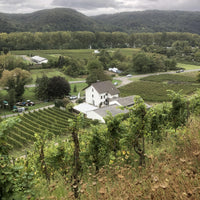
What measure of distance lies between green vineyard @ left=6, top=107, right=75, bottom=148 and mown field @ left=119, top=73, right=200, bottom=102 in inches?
852

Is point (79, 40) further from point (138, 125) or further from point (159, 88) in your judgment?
point (138, 125)

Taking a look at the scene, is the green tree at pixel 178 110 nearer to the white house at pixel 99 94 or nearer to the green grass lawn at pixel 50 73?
the white house at pixel 99 94

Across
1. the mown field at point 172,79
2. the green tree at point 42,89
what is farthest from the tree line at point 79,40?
the green tree at point 42,89

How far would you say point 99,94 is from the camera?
4122 cm

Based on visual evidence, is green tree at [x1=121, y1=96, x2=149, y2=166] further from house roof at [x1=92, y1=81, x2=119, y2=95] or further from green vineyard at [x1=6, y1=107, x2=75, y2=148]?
house roof at [x1=92, y1=81, x2=119, y2=95]

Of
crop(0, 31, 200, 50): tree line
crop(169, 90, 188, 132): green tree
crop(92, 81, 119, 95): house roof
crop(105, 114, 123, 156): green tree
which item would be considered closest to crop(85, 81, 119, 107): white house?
crop(92, 81, 119, 95): house roof

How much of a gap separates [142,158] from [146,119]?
7.58 ft

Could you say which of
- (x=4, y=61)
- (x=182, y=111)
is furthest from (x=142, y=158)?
(x=4, y=61)

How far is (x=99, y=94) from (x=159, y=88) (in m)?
20.1

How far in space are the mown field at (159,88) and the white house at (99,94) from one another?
6929 millimetres

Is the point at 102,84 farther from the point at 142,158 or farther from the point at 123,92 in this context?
the point at 142,158

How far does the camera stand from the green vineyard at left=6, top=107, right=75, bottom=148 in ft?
76.0

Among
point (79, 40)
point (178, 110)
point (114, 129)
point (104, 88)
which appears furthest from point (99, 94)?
point (79, 40)

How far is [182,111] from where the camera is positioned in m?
14.4
